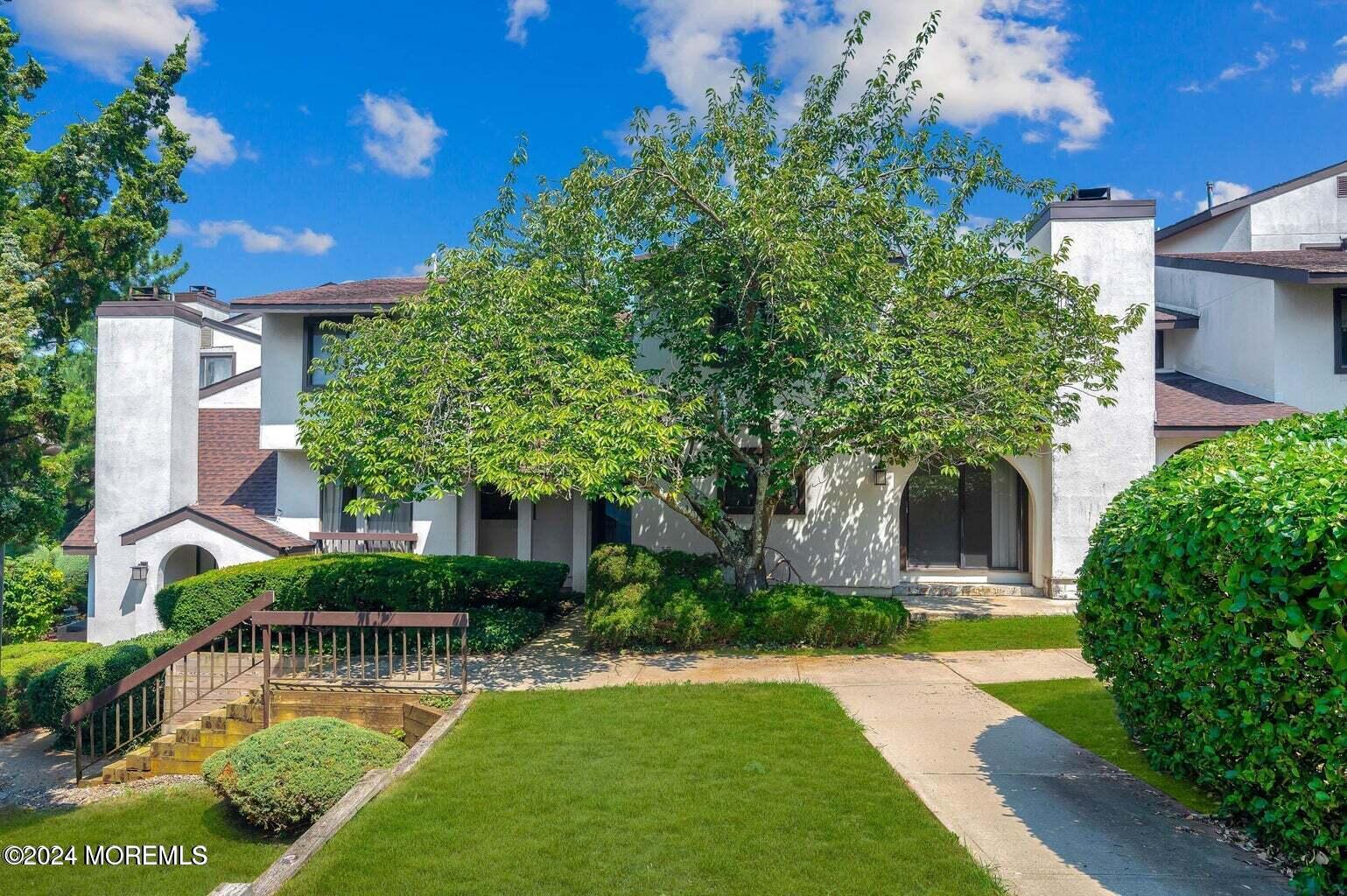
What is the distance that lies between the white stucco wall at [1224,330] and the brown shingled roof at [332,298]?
16.1m

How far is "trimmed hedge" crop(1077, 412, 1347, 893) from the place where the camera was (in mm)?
3697

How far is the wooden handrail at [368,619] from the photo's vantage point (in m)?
8.51

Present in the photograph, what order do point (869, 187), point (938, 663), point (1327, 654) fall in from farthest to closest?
point (869, 187) → point (938, 663) → point (1327, 654)

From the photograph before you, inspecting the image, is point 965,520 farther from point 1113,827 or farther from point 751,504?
point 1113,827

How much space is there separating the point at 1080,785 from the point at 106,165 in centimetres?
2099

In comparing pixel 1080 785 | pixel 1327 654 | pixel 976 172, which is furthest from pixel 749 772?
pixel 976 172

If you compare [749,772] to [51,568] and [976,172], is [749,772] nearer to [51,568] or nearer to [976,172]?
[976,172]

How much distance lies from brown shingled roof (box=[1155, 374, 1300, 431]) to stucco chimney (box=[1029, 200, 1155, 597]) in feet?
1.84

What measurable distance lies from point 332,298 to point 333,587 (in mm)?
6373

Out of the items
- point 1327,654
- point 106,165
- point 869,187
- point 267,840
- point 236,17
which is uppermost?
point 236,17

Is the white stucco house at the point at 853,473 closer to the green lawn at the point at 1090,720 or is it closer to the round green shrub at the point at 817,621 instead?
the round green shrub at the point at 817,621

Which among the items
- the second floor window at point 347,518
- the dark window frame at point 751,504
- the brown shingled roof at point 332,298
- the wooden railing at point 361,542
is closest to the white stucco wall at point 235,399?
the brown shingled roof at point 332,298

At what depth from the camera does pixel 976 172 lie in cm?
1129

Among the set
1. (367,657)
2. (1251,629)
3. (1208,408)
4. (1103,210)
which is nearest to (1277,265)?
(1208,408)
